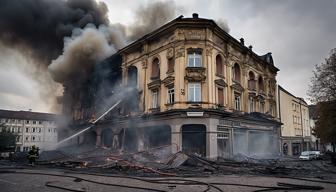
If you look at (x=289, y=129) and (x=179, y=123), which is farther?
(x=289, y=129)

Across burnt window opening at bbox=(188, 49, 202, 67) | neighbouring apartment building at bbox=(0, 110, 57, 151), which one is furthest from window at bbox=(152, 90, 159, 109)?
neighbouring apartment building at bbox=(0, 110, 57, 151)

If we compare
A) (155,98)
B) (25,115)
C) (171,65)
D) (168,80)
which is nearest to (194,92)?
(168,80)

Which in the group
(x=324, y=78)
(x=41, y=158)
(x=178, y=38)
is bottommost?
(x=41, y=158)

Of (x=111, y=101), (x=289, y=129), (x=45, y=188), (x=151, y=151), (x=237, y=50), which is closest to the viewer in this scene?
(x=45, y=188)

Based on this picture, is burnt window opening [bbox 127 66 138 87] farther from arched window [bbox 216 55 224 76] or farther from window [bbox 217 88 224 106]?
window [bbox 217 88 224 106]

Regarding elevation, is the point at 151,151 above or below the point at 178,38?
below

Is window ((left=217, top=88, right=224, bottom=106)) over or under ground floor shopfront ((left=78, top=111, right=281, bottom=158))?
over

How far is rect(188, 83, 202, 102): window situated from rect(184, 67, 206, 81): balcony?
53cm

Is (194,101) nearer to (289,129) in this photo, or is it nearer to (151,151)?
(151,151)

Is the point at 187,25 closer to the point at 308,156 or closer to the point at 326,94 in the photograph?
the point at 326,94

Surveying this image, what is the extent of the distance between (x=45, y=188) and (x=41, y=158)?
14.1m

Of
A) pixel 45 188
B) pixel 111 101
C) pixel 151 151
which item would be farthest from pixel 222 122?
pixel 45 188

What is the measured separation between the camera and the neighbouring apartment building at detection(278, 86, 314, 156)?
37.1 meters

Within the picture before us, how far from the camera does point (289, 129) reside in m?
39.0
